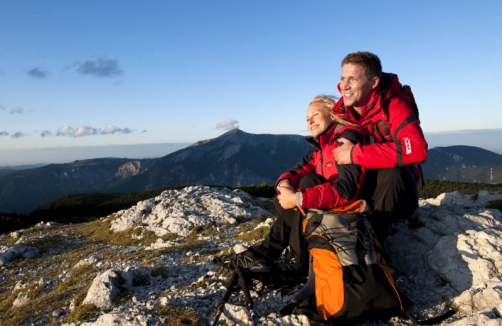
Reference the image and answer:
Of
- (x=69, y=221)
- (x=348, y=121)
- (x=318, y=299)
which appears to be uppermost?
(x=348, y=121)

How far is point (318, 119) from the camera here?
5.82m

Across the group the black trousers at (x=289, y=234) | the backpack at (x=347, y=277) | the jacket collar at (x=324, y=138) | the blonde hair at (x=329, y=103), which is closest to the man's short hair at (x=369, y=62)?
the blonde hair at (x=329, y=103)

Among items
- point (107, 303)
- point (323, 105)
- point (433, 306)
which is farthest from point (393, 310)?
point (107, 303)

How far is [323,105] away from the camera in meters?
5.88

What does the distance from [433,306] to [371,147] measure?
266 cm

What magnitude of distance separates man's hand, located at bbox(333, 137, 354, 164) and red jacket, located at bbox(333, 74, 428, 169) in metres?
0.08

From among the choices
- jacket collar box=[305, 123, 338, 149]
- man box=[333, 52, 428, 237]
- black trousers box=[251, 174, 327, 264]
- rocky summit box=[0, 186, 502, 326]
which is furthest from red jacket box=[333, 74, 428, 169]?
rocky summit box=[0, 186, 502, 326]

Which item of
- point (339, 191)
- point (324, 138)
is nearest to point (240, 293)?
point (339, 191)

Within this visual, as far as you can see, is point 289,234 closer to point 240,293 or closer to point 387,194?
point 240,293

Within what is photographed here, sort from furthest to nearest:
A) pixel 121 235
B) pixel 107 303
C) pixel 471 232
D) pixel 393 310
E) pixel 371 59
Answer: pixel 121 235, pixel 471 232, pixel 107 303, pixel 371 59, pixel 393 310

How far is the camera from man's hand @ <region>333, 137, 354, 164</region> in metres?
4.95

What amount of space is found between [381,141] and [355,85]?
3.30 ft

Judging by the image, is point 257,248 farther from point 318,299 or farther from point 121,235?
point 121,235

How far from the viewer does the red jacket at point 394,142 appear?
187 inches
